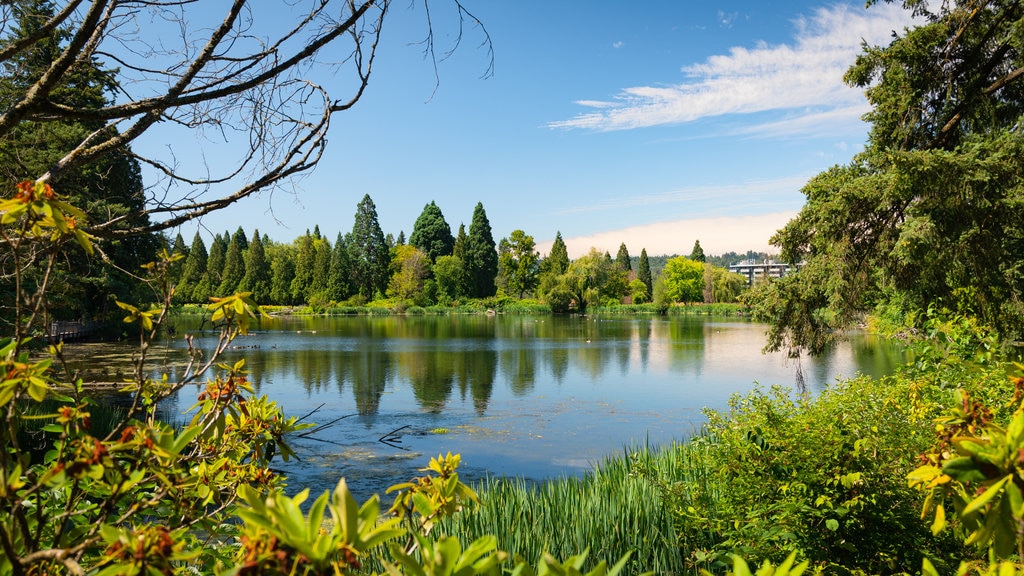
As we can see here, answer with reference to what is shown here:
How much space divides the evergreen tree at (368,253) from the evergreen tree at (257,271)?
744 centimetres

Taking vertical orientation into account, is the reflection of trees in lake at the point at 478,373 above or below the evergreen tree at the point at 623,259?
below

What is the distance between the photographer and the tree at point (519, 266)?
58719 mm

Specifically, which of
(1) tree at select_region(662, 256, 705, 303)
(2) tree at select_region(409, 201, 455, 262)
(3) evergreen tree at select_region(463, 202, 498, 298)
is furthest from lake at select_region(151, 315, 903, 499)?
(1) tree at select_region(662, 256, 705, 303)

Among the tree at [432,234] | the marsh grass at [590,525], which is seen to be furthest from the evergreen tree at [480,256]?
the marsh grass at [590,525]

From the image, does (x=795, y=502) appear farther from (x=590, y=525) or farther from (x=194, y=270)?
(x=194, y=270)

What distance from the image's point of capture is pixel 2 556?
0.97 m

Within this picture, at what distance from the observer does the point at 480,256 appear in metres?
55.5

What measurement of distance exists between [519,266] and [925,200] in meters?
52.2

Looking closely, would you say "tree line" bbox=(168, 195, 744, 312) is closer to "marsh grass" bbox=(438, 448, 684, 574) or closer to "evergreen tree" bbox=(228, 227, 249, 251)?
"evergreen tree" bbox=(228, 227, 249, 251)

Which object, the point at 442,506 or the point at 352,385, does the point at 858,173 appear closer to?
the point at 442,506

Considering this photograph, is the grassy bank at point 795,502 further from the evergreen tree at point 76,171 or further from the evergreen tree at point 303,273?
the evergreen tree at point 303,273

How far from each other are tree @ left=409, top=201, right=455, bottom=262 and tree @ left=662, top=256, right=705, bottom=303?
21.1m

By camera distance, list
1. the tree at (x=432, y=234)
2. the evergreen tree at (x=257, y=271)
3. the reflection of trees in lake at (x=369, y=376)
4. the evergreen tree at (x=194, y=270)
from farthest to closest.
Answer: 1. the tree at (x=432, y=234)
2. the evergreen tree at (x=257, y=271)
3. the evergreen tree at (x=194, y=270)
4. the reflection of trees in lake at (x=369, y=376)

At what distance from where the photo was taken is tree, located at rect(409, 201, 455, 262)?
58656 millimetres
